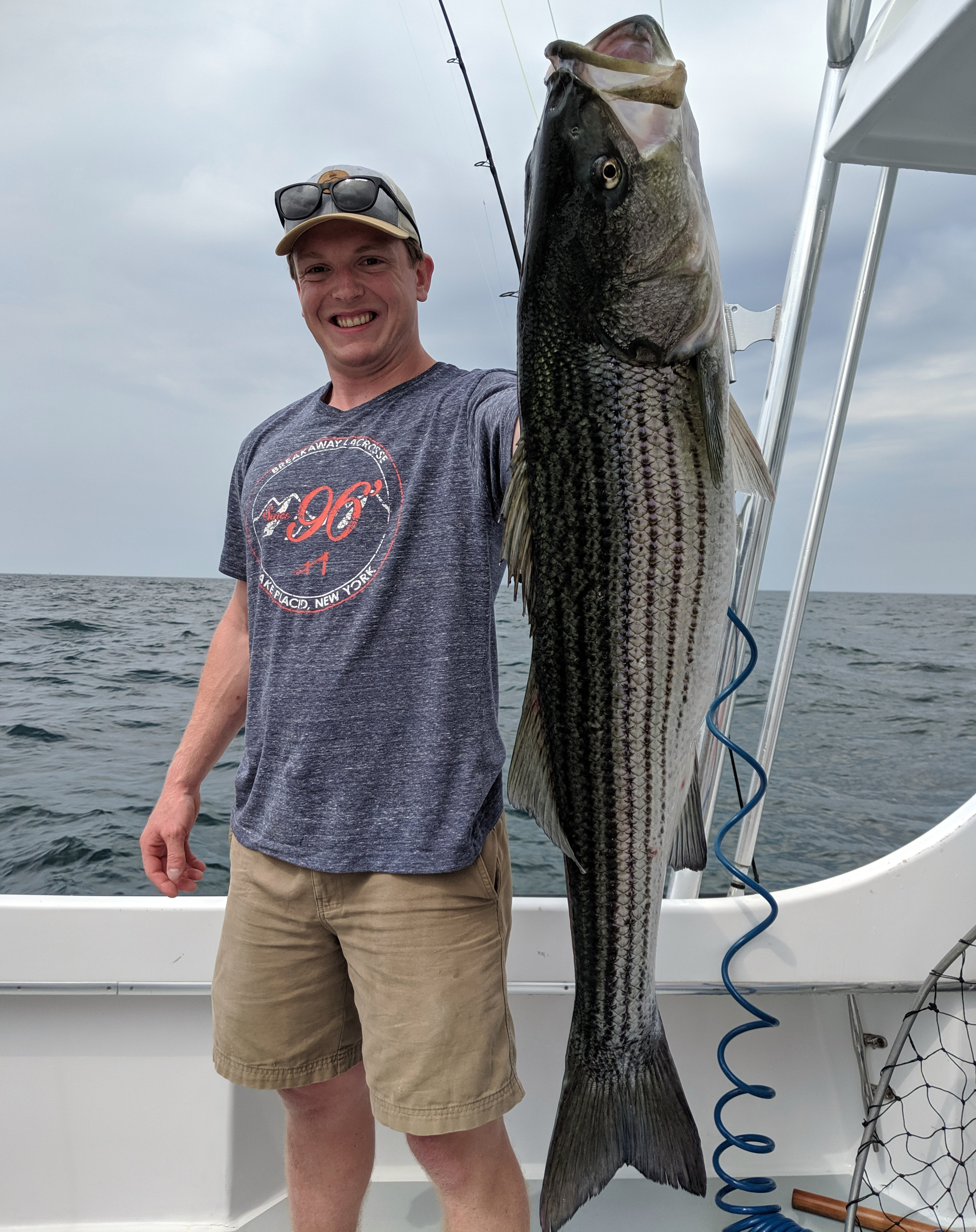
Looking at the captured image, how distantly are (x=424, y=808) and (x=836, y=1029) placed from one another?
173cm

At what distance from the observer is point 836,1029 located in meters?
2.57

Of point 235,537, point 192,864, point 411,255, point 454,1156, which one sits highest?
point 411,255

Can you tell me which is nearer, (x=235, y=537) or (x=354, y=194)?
Answer: (x=354, y=194)

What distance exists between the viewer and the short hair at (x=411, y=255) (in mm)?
2070

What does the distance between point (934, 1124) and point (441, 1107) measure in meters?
1.62

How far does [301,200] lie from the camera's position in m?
1.99

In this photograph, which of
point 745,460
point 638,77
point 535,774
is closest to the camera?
point 638,77

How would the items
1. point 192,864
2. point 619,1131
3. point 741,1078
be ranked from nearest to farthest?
point 619,1131 → point 192,864 → point 741,1078

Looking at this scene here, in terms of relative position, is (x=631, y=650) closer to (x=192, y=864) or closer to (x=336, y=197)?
(x=336, y=197)

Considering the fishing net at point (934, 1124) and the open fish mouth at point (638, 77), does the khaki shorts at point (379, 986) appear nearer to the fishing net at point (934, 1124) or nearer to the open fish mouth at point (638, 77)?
the fishing net at point (934, 1124)

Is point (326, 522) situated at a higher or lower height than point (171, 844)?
higher

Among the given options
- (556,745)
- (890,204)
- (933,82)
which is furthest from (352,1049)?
(890,204)

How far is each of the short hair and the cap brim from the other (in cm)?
4

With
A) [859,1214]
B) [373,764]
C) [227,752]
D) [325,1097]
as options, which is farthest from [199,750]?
[227,752]
